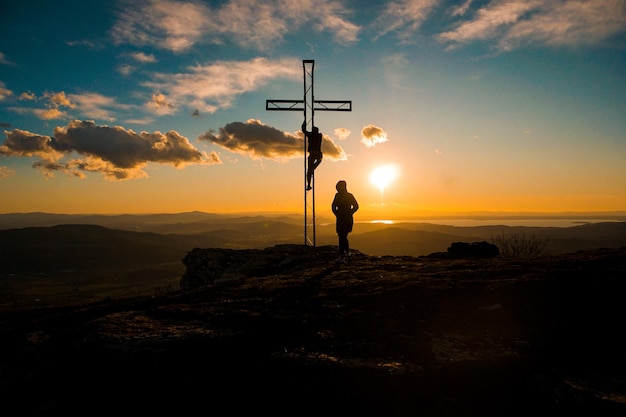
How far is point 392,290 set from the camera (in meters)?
9.26

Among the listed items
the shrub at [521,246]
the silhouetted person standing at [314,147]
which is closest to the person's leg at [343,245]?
the silhouetted person standing at [314,147]

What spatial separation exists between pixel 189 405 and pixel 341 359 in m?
2.26

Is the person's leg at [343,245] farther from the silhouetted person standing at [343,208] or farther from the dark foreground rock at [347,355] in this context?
the dark foreground rock at [347,355]

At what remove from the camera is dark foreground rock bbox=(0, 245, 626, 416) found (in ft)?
14.3

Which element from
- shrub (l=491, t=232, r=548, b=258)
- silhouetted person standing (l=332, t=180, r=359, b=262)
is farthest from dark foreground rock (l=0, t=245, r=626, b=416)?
shrub (l=491, t=232, r=548, b=258)

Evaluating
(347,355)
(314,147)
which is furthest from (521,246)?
(347,355)

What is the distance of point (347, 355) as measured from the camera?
5.41 metres

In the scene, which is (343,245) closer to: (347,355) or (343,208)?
(343,208)

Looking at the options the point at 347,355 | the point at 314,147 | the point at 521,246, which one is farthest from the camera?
the point at 521,246

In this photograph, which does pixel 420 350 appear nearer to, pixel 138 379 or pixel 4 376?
pixel 138 379

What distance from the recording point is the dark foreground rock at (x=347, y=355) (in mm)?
4355

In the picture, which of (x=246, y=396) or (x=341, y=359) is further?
(x=341, y=359)

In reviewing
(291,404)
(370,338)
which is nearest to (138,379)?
(291,404)

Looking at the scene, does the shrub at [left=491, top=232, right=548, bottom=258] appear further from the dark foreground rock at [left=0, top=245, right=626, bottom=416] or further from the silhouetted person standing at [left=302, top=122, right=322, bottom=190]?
the dark foreground rock at [left=0, top=245, right=626, bottom=416]
